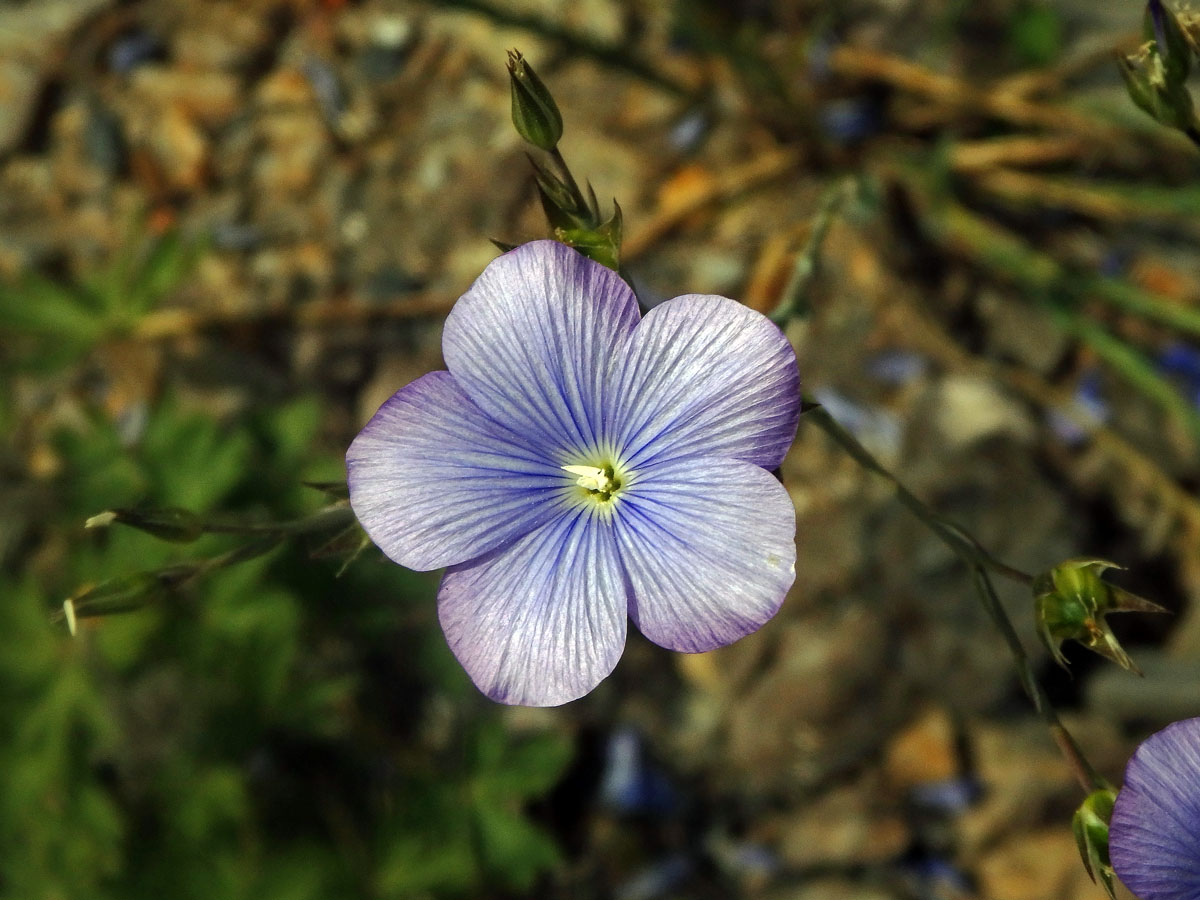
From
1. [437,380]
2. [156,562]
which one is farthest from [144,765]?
[437,380]

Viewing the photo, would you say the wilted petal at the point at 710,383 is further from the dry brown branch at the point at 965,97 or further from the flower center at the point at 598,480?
the dry brown branch at the point at 965,97

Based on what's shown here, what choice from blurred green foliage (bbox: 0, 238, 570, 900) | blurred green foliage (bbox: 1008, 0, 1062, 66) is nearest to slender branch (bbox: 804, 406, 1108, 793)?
blurred green foliage (bbox: 0, 238, 570, 900)

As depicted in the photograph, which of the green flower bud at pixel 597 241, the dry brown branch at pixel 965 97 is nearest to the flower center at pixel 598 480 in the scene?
the green flower bud at pixel 597 241

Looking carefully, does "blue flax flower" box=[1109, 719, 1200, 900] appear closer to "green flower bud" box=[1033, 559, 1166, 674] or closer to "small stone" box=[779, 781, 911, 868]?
"green flower bud" box=[1033, 559, 1166, 674]

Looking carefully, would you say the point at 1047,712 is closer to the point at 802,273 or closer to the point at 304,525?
the point at 802,273

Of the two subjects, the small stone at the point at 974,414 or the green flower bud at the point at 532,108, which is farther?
the small stone at the point at 974,414

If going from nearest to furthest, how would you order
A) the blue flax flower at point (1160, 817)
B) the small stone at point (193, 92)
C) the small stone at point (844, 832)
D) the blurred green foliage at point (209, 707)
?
the blue flax flower at point (1160, 817), the blurred green foliage at point (209, 707), the small stone at point (844, 832), the small stone at point (193, 92)

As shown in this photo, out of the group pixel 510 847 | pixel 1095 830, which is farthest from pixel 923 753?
pixel 1095 830
